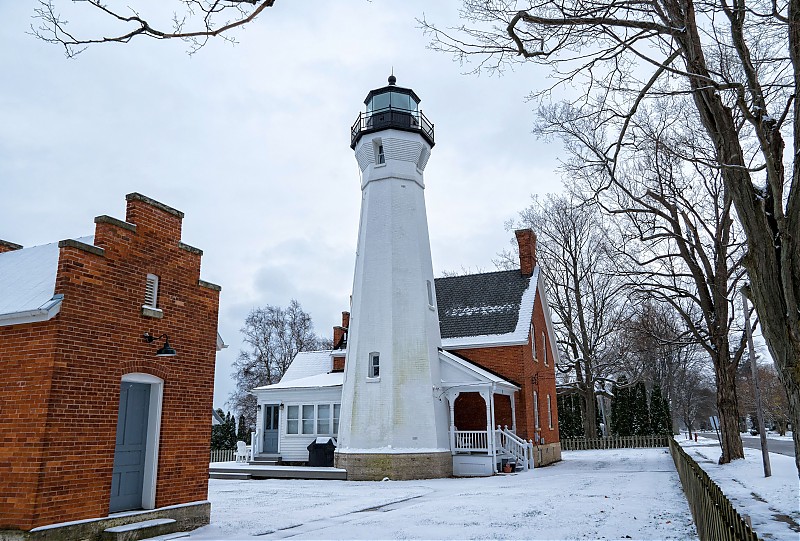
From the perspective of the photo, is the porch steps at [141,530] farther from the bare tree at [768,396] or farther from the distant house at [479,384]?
the bare tree at [768,396]

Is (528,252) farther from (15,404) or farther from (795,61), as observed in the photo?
(15,404)

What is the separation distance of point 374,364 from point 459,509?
880cm

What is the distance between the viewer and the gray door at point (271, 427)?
25125mm

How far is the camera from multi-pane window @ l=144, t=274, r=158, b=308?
9.38m

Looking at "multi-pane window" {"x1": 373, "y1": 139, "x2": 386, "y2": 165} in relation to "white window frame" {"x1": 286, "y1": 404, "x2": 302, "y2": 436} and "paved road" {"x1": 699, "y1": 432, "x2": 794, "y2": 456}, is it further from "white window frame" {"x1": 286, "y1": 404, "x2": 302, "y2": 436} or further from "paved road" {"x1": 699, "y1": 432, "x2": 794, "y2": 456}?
"paved road" {"x1": 699, "y1": 432, "x2": 794, "y2": 456}

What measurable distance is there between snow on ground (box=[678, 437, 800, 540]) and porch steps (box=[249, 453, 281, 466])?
15860 mm

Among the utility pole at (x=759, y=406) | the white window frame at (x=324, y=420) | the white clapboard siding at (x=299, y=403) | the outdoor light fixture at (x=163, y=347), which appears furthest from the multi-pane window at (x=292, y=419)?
the utility pole at (x=759, y=406)

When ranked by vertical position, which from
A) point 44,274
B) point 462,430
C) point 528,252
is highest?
point 528,252

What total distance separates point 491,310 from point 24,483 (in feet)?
63.8

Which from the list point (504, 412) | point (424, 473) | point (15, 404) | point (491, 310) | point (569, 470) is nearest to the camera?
point (15, 404)

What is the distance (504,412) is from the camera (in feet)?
74.7

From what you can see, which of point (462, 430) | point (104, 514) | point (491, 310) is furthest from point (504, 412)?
point (104, 514)

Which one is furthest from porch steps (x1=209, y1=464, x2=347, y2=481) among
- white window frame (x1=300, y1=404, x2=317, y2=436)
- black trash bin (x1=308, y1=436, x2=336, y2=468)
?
white window frame (x1=300, y1=404, x2=317, y2=436)

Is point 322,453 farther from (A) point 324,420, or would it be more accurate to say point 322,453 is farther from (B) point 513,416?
(B) point 513,416
